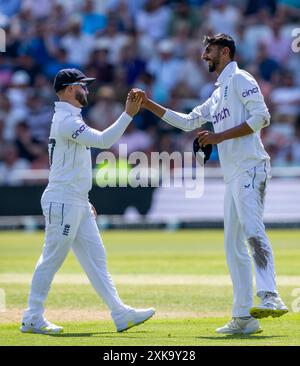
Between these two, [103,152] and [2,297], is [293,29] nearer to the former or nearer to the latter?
[103,152]

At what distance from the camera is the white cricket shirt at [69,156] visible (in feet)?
27.7

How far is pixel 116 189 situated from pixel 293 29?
5.48 m

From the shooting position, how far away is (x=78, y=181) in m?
8.56

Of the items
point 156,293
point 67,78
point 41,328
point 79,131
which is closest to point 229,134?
point 79,131

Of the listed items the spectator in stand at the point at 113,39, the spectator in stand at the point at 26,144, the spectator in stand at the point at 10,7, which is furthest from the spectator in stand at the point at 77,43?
the spectator in stand at the point at 26,144

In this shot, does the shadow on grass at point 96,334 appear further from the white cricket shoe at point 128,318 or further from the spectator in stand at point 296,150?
the spectator in stand at point 296,150

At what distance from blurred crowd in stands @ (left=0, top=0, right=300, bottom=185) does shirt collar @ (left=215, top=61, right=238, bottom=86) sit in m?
12.4

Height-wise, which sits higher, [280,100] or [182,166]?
[280,100]

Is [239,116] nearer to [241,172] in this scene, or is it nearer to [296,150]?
[241,172]

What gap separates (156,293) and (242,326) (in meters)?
2.93

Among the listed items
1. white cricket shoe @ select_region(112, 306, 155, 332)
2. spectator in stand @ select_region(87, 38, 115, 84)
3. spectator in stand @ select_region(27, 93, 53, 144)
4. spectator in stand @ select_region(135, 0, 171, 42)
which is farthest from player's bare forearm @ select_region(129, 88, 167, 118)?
spectator in stand @ select_region(135, 0, 171, 42)

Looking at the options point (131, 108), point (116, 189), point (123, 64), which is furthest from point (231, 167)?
point (123, 64)

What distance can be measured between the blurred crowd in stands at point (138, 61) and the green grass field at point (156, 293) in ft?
11.2

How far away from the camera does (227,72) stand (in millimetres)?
8539
